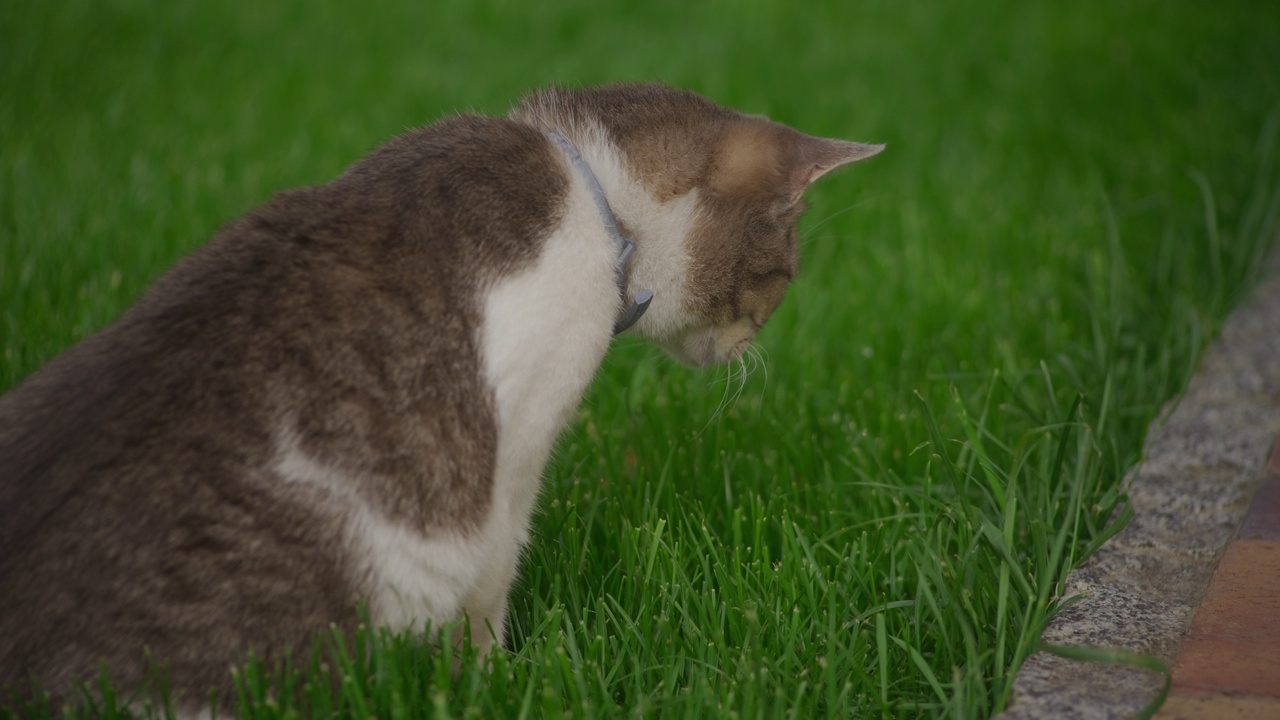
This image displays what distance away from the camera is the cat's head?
7.70 ft

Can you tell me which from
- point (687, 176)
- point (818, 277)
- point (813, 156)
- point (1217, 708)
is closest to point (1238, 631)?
point (1217, 708)

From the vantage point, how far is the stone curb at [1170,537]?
1.96 m

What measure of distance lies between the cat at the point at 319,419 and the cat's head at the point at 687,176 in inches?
3.7

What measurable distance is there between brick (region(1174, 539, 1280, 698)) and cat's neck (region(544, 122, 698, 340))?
1135mm

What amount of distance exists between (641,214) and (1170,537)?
1283mm

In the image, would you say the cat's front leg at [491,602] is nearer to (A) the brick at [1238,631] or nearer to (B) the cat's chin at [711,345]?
(B) the cat's chin at [711,345]

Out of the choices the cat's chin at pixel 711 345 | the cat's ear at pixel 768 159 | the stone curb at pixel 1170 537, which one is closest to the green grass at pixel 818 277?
the stone curb at pixel 1170 537

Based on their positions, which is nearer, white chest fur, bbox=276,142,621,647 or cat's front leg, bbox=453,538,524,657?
white chest fur, bbox=276,142,621,647

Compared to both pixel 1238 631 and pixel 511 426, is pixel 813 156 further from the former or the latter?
pixel 1238 631

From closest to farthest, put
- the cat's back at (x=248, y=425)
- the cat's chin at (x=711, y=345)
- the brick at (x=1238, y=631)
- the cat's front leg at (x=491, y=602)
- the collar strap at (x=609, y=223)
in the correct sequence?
the cat's back at (x=248, y=425) < the brick at (x=1238, y=631) < the cat's front leg at (x=491, y=602) < the collar strap at (x=609, y=223) < the cat's chin at (x=711, y=345)

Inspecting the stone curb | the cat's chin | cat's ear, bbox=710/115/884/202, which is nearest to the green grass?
the stone curb

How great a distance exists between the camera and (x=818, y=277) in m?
4.20

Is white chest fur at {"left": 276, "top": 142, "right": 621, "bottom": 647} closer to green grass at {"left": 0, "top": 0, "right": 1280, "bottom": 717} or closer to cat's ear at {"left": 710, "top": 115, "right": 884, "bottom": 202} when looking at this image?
green grass at {"left": 0, "top": 0, "right": 1280, "bottom": 717}

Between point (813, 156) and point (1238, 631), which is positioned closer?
point (1238, 631)
